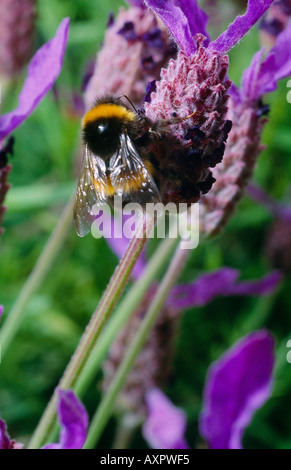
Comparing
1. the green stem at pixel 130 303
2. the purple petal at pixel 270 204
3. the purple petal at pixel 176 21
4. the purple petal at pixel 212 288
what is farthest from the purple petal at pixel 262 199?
the purple petal at pixel 176 21

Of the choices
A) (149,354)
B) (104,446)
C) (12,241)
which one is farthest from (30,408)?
(12,241)

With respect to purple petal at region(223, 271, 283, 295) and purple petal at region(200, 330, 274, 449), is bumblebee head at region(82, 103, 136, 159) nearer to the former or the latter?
purple petal at region(200, 330, 274, 449)

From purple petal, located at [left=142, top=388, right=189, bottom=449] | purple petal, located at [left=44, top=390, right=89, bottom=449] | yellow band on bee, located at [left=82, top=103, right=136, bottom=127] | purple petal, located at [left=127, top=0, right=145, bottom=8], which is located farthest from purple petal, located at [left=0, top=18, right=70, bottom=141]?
purple petal, located at [left=142, top=388, right=189, bottom=449]

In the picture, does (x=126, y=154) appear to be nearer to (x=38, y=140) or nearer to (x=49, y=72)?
(x=49, y=72)

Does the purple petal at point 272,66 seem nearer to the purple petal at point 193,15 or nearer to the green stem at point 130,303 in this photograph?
the purple petal at point 193,15

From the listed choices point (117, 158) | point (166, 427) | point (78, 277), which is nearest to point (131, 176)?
point (117, 158)

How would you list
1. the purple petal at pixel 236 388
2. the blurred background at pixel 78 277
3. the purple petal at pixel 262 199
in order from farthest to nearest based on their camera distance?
the purple petal at pixel 262 199 → the blurred background at pixel 78 277 → the purple petal at pixel 236 388
